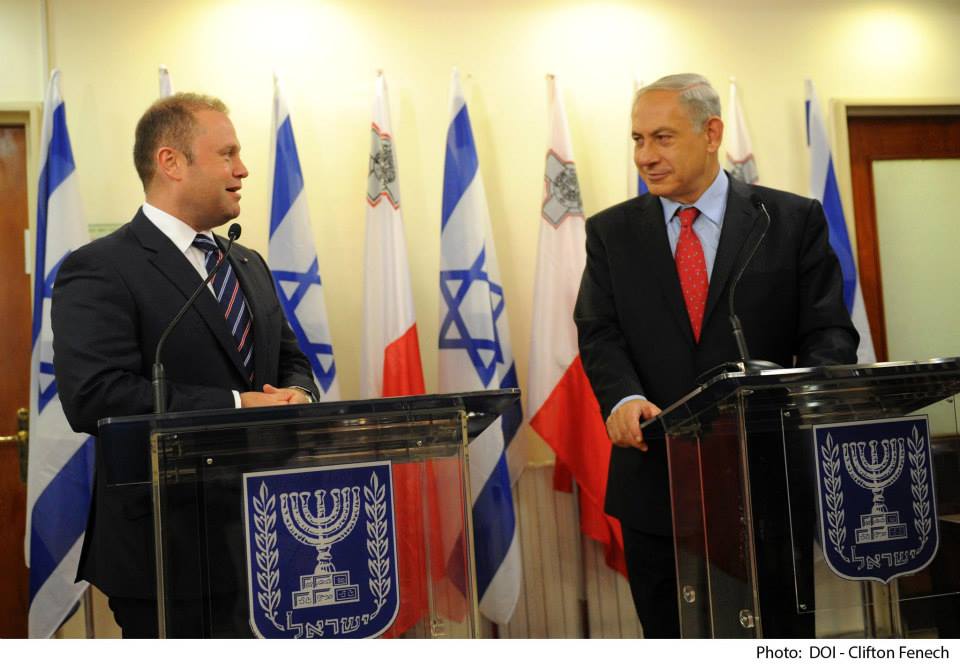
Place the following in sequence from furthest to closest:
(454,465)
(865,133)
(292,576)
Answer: (865,133), (454,465), (292,576)

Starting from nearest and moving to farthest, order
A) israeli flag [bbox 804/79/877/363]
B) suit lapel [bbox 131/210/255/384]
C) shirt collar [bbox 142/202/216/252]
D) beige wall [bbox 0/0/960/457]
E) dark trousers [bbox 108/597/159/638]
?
1. dark trousers [bbox 108/597/159/638]
2. suit lapel [bbox 131/210/255/384]
3. shirt collar [bbox 142/202/216/252]
4. beige wall [bbox 0/0/960/457]
5. israeli flag [bbox 804/79/877/363]

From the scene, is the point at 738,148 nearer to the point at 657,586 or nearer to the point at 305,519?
the point at 657,586

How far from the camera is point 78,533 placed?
386 cm

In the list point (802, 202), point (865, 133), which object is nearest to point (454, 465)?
point (802, 202)

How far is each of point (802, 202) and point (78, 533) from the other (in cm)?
276

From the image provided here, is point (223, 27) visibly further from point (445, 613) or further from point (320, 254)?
point (445, 613)

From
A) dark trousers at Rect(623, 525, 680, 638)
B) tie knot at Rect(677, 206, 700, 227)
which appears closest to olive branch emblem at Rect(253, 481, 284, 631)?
dark trousers at Rect(623, 525, 680, 638)

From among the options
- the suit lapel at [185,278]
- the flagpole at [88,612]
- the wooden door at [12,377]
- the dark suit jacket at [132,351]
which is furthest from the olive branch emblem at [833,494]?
the wooden door at [12,377]

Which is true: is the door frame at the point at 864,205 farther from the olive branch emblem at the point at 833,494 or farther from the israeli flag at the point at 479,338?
the olive branch emblem at the point at 833,494

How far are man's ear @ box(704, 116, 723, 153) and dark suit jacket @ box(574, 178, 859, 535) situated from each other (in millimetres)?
138

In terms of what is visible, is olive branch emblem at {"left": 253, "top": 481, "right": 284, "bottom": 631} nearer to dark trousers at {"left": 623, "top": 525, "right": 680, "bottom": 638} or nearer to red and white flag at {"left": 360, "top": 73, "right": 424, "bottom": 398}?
dark trousers at {"left": 623, "top": 525, "right": 680, "bottom": 638}

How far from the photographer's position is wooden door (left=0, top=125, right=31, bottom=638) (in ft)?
13.9

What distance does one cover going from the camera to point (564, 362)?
433cm

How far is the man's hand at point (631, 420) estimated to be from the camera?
257 centimetres
